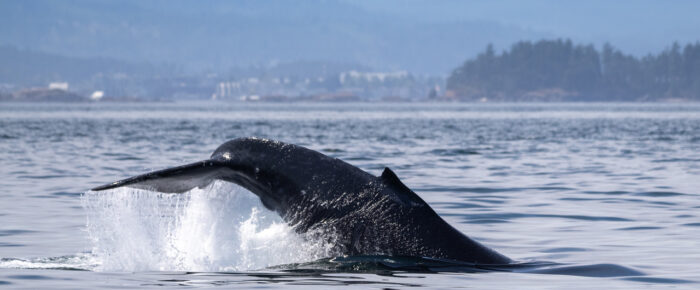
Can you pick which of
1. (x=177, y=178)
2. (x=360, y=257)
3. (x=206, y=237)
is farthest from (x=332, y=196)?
(x=206, y=237)

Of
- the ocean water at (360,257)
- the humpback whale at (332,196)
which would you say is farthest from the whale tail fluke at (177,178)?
the ocean water at (360,257)

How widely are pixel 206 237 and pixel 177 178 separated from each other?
6.26ft

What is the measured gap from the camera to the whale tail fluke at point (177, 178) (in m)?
8.86

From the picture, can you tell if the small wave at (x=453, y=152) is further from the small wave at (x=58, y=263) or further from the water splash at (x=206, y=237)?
the water splash at (x=206, y=237)

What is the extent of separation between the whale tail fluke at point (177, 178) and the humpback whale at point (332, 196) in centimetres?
1

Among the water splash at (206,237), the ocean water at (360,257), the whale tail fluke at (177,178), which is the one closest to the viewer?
the whale tail fluke at (177,178)

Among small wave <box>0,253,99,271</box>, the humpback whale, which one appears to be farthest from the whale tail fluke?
small wave <box>0,253,99,271</box>

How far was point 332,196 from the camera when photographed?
9484mm

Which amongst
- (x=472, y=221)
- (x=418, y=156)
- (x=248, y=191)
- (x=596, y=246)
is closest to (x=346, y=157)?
(x=418, y=156)

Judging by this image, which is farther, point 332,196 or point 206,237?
point 206,237

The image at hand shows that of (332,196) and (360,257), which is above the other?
(332,196)

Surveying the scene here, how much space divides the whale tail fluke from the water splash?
42.0 inches

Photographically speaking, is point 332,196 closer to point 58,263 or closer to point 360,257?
point 360,257

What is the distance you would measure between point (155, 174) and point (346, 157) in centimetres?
2195
